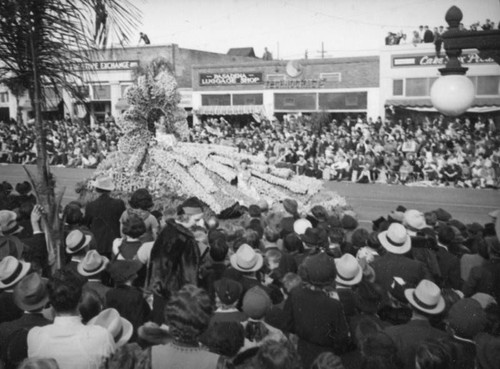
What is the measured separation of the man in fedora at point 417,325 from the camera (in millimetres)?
3564

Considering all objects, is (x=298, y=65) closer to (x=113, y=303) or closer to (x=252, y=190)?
(x=252, y=190)

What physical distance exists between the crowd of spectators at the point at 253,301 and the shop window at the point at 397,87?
974 inches

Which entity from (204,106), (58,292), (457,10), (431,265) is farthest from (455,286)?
(204,106)

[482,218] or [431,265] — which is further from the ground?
[431,265]

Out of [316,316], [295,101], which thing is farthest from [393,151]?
[316,316]

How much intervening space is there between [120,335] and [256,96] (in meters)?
32.0

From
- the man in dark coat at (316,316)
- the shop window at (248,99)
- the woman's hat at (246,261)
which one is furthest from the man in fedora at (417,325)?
the shop window at (248,99)

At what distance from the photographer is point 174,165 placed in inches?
406

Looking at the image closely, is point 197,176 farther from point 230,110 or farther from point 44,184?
point 230,110

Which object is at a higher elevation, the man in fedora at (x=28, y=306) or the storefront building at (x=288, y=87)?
the storefront building at (x=288, y=87)

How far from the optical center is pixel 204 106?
36.3 meters

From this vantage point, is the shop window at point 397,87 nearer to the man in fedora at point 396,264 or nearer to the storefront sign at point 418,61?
the storefront sign at point 418,61

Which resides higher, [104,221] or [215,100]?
[215,100]

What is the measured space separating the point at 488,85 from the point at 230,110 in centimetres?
1520
